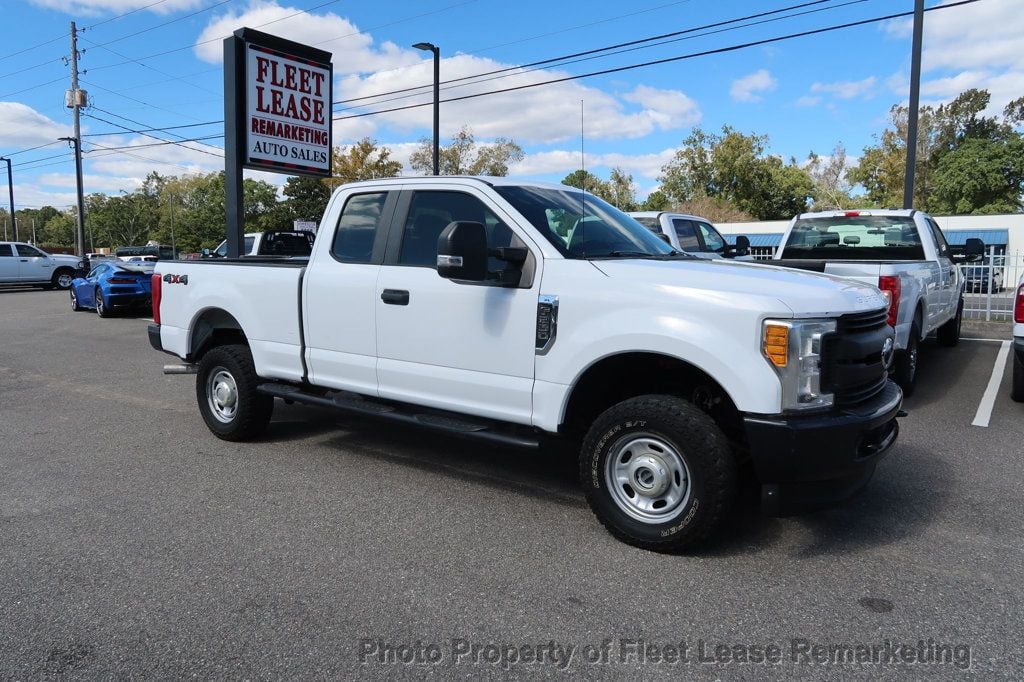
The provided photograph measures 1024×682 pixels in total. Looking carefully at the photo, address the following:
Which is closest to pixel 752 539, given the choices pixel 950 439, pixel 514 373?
pixel 514 373

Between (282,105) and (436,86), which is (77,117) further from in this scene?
(282,105)

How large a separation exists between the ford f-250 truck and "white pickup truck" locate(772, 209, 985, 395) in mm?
3331

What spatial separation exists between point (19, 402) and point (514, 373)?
6238 millimetres

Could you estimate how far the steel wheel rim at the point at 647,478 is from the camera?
3.83 m

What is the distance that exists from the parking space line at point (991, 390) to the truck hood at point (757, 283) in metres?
3.51

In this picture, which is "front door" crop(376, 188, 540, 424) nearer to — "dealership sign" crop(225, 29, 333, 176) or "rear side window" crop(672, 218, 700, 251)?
"dealership sign" crop(225, 29, 333, 176)

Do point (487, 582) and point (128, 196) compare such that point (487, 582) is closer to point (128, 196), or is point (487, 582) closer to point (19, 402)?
point (19, 402)

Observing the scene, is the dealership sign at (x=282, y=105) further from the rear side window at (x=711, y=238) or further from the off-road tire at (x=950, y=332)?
the off-road tire at (x=950, y=332)

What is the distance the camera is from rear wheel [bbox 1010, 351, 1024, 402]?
720cm

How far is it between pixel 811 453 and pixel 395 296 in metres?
2.63

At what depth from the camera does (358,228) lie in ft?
17.3

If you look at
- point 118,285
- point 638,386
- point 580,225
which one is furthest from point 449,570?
point 118,285

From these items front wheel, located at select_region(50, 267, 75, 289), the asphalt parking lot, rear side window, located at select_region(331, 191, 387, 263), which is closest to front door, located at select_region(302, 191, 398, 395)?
rear side window, located at select_region(331, 191, 387, 263)

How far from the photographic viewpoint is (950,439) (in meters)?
6.15
